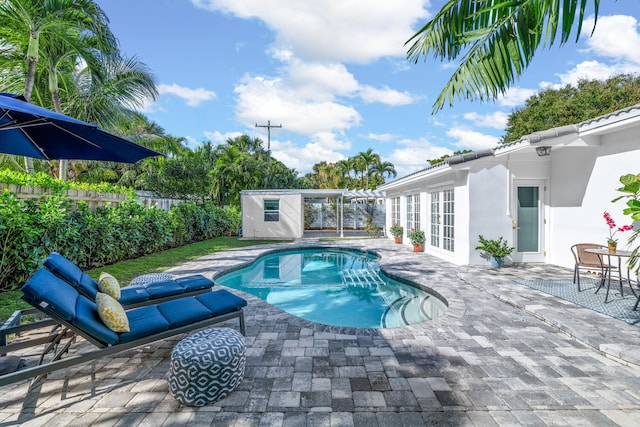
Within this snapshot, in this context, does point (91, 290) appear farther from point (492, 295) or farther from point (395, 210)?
point (395, 210)

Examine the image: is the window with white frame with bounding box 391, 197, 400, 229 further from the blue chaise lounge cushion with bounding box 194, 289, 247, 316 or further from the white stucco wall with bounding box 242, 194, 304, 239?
the blue chaise lounge cushion with bounding box 194, 289, 247, 316

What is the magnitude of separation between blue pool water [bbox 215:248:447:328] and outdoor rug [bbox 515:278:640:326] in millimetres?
2102

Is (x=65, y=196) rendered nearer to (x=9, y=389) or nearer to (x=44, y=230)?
(x=44, y=230)

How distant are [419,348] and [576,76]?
1324 inches

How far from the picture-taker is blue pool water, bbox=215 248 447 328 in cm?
590

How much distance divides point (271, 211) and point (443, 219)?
1048 centimetres

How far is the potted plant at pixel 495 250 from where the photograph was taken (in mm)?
7801

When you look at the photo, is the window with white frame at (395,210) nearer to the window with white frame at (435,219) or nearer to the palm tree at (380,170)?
the window with white frame at (435,219)

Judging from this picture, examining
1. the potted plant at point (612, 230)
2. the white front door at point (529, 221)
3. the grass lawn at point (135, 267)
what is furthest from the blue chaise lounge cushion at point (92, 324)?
the white front door at point (529, 221)

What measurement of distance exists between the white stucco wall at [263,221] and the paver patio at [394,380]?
13124 mm

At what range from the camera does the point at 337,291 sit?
25.6 ft

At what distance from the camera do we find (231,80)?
13.8 m

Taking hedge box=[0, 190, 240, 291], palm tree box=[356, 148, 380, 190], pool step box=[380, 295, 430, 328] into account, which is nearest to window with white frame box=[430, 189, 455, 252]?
pool step box=[380, 295, 430, 328]

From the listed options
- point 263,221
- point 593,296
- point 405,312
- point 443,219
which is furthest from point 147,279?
point 263,221
